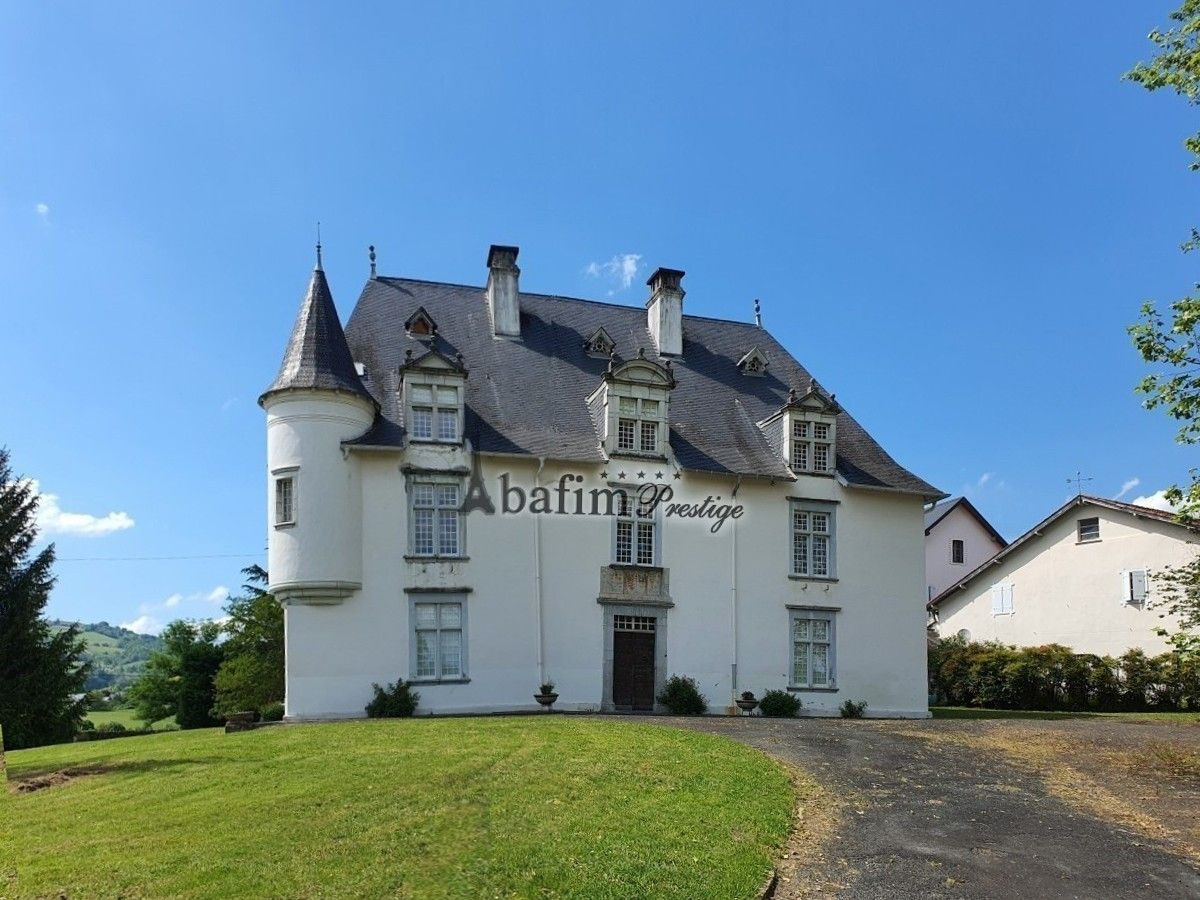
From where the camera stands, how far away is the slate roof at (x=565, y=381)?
24672 millimetres

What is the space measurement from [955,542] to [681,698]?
31.3m

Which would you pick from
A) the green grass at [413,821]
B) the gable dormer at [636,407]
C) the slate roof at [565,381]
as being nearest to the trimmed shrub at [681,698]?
the slate roof at [565,381]

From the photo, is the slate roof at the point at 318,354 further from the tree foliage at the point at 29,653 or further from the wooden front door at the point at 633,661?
the tree foliage at the point at 29,653

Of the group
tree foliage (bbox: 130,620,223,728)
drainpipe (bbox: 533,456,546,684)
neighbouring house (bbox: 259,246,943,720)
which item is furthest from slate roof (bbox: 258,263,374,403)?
tree foliage (bbox: 130,620,223,728)

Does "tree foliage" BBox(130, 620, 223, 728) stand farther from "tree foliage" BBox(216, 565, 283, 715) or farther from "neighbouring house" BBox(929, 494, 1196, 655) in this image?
"neighbouring house" BBox(929, 494, 1196, 655)

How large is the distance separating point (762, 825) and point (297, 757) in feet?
23.9

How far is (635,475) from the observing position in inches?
982

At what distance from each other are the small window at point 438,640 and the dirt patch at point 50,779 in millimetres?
8314

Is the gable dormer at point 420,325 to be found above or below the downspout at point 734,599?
above

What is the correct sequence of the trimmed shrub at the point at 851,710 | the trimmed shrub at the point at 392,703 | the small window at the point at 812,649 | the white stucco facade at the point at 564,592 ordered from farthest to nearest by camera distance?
the small window at the point at 812,649 < the trimmed shrub at the point at 851,710 < the white stucco facade at the point at 564,592 < the trimmed shrub at the point at 392,703

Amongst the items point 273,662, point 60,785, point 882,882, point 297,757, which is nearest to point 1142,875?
point 882,882

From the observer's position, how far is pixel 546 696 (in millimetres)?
22844

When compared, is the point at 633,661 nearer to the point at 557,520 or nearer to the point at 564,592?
the point at 564,592

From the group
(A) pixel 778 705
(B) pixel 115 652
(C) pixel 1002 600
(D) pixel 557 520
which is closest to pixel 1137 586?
(C) pixel 1002 600
